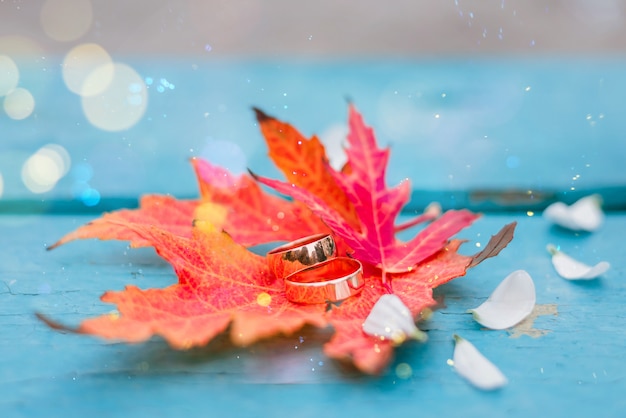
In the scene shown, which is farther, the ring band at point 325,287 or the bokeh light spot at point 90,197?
the bokeh light spot at point 90,197

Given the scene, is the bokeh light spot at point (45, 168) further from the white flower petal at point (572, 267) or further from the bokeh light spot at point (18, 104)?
the white flower petal at point (572, 267)

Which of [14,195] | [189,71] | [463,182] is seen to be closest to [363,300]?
[463,182]

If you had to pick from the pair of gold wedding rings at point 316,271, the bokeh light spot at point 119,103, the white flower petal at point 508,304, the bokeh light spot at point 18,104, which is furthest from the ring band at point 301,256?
the bokeh light spot at point 18,104

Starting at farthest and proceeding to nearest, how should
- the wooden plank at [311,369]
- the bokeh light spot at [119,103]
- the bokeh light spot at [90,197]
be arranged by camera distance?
1. the bokeh light spot at [119,103]
2. the bokeh light spot at [90,197]
3. the wooden plank at [311,369]

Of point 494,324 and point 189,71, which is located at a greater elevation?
point 189,71

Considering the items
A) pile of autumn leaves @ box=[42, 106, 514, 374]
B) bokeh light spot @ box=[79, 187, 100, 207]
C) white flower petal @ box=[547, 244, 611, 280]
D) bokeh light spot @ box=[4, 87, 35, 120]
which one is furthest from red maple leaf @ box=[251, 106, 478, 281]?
bokeh light spot @ box=[4, 87, 35, 120]

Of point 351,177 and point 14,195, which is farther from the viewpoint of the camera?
point 14,195

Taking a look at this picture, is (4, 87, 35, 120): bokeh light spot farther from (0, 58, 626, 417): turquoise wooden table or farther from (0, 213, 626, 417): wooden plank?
(0, 213, 626, 417): wooden plank

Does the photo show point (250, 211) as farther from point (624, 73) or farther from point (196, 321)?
point (624, 73)
